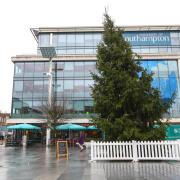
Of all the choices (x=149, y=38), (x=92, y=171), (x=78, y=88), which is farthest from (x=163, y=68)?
(x=92, y=171)

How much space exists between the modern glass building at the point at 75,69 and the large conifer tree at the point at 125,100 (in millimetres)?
21080

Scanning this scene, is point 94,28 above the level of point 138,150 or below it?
above

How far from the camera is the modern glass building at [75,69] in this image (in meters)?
38.2

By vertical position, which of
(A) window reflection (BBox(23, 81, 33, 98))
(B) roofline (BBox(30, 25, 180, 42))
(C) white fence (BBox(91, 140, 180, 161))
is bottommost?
(C) white fence (BBox(91, 140, 180, 161))

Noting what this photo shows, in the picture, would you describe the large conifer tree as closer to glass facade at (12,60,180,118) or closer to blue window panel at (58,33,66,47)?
glass facade at (12,60,180,118)

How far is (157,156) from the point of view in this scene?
13281 mm

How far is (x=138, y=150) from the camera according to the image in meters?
13.5

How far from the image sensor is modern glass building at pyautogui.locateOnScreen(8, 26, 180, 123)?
38188 mm

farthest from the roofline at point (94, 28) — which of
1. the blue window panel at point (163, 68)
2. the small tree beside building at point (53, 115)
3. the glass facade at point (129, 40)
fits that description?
the small tree beside building at point (53, 115)

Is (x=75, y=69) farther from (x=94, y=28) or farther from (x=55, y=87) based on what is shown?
(x=94, y=28)

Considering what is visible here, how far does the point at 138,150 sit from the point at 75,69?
2811 cm

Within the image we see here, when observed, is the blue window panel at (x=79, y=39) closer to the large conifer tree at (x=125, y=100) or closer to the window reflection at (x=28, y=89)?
the window reflection at (x=28, y=89)

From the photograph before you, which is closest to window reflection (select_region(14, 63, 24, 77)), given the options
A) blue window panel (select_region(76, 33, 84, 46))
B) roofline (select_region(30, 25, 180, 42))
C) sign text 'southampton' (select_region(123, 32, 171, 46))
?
roofline (select_region(30, 25, 180, 42))

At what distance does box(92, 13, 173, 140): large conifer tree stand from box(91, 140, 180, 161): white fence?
1.42 ft
